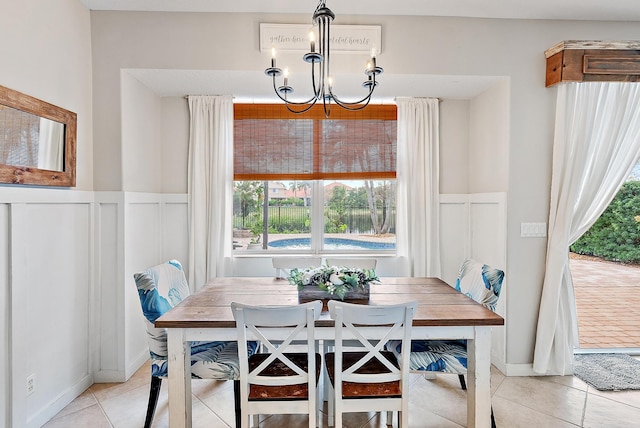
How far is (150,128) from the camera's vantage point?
10.9 ft

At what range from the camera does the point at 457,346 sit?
7.27ft

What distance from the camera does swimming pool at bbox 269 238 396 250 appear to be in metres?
3.80

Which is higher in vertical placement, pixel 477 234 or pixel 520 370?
pixel 477 234

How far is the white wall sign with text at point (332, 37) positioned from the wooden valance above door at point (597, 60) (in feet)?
4.60

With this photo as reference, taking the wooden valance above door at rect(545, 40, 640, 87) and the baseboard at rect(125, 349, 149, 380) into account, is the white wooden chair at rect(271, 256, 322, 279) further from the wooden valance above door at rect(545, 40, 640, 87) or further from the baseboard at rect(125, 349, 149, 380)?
the wooden valance above door at rect(545, 40, 640, 87)

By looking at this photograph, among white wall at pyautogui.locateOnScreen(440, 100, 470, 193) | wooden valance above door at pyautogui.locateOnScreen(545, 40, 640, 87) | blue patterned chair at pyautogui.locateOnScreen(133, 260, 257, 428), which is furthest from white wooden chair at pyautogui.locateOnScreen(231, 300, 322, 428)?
wooden valance above door at pyautogui.locateOnScreen(545, 40, 640, 87)

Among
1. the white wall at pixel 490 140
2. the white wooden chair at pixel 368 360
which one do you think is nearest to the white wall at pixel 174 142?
the white wooden chair at pixel 368 360

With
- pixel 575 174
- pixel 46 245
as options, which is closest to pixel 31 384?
pixel 46 245

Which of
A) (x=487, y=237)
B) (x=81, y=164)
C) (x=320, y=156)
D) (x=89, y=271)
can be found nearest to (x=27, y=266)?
(x=89, y=271)

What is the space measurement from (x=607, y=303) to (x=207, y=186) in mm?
4649

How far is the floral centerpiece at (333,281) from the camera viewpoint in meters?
2.11

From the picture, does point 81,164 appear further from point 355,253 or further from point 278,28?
point 355,253

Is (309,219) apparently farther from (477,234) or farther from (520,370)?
(520,370)

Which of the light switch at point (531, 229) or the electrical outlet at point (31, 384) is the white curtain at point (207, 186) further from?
the light switch at point (531, 229)
